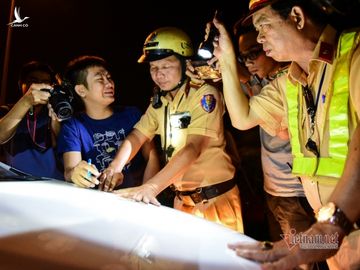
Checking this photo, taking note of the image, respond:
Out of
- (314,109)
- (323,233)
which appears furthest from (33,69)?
(323,233)

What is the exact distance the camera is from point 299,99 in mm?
1918

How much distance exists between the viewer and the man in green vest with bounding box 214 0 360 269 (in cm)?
130

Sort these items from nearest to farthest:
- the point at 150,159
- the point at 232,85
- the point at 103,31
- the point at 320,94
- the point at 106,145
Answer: the point at 320,94 → the point at 232,85 → the point at 106,145 → the point at 150,159 → the point at 103,31

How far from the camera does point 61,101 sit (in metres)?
2.86

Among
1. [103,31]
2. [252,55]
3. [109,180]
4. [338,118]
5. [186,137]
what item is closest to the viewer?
[338,118]

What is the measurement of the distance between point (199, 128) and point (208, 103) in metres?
0.22

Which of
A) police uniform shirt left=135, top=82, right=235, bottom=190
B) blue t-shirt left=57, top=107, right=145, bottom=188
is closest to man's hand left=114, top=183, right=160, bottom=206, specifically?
police uniform shirt left=135, top=82, right=235, bottom=190

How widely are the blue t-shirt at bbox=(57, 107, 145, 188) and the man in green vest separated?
1.36 meters

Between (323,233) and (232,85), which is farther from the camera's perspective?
(232,85)

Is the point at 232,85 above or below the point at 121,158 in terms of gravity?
above

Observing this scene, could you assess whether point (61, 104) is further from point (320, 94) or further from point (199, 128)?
point (320, 94)

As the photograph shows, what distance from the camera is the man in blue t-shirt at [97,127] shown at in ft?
10.00

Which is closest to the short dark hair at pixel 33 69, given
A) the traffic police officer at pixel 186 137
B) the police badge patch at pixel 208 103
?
the traffic police officer at pixel 186 137

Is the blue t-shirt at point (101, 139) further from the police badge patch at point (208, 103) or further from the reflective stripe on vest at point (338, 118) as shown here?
the reflective stripe on vest at point (338, 118)
